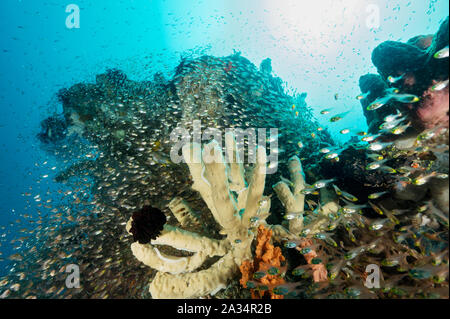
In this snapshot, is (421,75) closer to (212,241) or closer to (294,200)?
(294,200)

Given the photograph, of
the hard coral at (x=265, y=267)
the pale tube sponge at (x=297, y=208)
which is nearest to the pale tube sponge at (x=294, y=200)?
the pale tube sponge at (x=297, y=208)

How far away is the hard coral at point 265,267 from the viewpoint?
10.7 feet

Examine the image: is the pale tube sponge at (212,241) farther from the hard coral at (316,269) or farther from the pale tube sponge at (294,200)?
the hard coral at (316,269)

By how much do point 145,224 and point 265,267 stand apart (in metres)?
1.93

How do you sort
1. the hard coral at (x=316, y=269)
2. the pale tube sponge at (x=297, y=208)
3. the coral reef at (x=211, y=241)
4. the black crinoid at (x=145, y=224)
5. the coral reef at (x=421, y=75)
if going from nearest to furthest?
the black crinoid at (x=145, y=224)
the coral reef at (x=211, y=241)
the hard coral at (x=316, y=269)
the coral reef at (x=421, y=75)
the pale tube sponge at (x=297, y=208)

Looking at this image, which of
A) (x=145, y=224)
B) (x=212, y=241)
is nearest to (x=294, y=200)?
(x=212, y=241)

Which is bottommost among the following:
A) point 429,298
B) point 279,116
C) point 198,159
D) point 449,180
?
point 429,298

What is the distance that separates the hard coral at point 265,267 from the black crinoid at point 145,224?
1.59 meters

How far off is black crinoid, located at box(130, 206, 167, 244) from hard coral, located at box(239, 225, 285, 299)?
1.59 m

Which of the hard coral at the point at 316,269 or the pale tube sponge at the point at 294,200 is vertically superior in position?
the pale tube sponge at the point at 294,200
